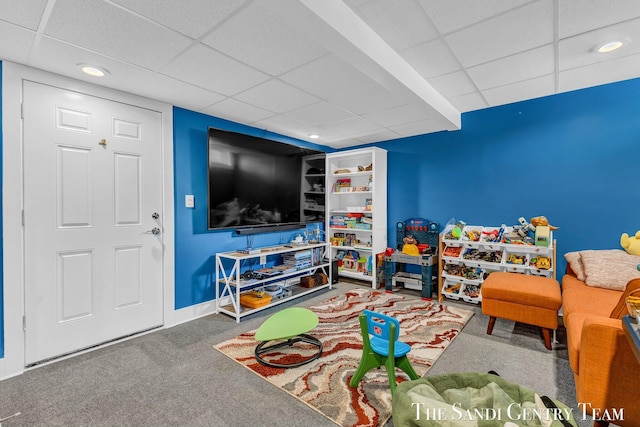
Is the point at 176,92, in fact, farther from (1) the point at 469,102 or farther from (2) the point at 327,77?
(1) the point at 469,102

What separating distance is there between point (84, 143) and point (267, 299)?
2298 millimetres

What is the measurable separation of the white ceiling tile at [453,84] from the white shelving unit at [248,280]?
2.43 meters

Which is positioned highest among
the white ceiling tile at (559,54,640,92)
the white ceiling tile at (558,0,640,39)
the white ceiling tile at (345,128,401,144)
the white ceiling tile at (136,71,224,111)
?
the white ceiling tile at (559,54,640,92)

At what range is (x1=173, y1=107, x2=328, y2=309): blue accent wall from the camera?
3045 mm

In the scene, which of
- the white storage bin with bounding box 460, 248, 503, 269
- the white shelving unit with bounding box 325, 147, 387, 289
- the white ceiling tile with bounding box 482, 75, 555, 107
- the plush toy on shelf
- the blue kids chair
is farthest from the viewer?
the white shelving unit with bounding box 325, 147, 387, 289

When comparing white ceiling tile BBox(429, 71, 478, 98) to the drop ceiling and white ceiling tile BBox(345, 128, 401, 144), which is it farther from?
white ceiling tile BBox(345, 128, 401, 144)

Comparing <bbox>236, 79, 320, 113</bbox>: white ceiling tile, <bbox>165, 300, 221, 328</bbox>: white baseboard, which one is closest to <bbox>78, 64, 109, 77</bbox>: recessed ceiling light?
<bbox>236, 79, 320, 113</bbox>: white ceiling tile

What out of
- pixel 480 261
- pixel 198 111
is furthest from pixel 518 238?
pixel 198 111

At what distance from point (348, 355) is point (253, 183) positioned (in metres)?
2.25

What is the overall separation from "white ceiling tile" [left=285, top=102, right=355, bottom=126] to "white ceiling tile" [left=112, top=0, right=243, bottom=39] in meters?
1.47

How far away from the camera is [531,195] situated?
328 centimetres

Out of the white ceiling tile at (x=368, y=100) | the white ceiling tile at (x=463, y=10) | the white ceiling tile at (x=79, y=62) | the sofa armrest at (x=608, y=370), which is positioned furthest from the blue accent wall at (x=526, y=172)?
the sofa armrest at (x=608, y=370)

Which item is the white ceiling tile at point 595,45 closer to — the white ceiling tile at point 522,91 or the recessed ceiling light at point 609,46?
the recessed ceiling light at point 609,46

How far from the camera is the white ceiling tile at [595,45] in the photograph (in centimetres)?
192
